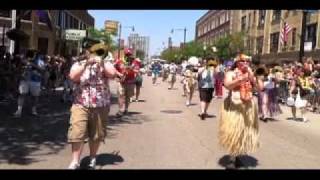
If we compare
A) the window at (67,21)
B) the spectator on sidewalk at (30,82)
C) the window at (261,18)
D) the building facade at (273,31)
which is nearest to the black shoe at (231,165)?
the spectator on sidewalk at (30,82)

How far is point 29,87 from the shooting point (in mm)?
14789

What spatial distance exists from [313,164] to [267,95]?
756 centimetres

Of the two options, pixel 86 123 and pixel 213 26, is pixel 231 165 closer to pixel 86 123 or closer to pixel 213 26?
pixel 86 123

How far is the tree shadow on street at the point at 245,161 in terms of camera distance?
905 centimetres

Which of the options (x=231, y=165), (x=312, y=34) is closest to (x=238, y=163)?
(x=231, y=165)

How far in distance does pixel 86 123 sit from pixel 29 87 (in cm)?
701

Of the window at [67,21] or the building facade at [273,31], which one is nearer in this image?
the building facade at [273,31]

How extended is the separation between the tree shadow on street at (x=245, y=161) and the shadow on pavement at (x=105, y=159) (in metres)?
1.48

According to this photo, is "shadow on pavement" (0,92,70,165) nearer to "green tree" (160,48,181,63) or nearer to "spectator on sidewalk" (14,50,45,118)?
"spectator on sidewalk" (14,50,45,118)

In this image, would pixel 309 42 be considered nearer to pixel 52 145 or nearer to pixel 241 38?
pixel 241 38

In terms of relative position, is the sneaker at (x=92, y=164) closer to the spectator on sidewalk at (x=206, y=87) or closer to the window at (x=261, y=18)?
the spectator on sidewalk at (x=206, y=87)
